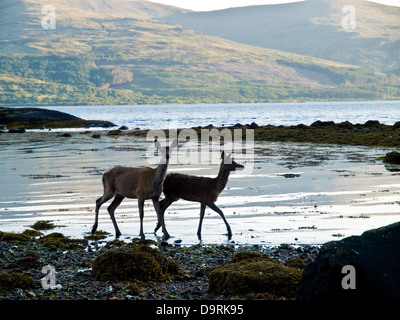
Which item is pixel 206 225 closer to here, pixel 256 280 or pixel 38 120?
pixel 256 280

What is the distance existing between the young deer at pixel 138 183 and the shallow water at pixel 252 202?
0.79 meters

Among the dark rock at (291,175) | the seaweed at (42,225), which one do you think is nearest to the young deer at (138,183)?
the seaweed at (42,225)

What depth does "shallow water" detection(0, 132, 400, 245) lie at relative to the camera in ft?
46.2

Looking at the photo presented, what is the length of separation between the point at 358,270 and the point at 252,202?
11.8 metres

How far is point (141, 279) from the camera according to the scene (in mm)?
9516

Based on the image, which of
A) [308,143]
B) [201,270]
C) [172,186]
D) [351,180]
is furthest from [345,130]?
[201,270]

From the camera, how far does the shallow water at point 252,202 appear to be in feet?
46.2

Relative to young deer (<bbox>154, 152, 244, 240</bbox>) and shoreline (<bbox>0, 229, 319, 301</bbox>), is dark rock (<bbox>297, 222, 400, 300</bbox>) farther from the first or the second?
young deer (<bbox>154, 152, 244, 240</bbox>)

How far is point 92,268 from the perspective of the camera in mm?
9969

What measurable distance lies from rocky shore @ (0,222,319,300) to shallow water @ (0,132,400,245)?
1024 mm

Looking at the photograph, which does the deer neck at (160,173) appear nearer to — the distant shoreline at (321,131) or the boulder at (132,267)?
the boulder at (132,267)

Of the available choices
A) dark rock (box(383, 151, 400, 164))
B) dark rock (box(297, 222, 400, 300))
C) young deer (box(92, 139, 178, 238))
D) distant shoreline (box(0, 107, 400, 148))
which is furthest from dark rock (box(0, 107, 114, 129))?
dark rock (box(297, 222, 400, 300))

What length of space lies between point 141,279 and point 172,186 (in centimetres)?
522
